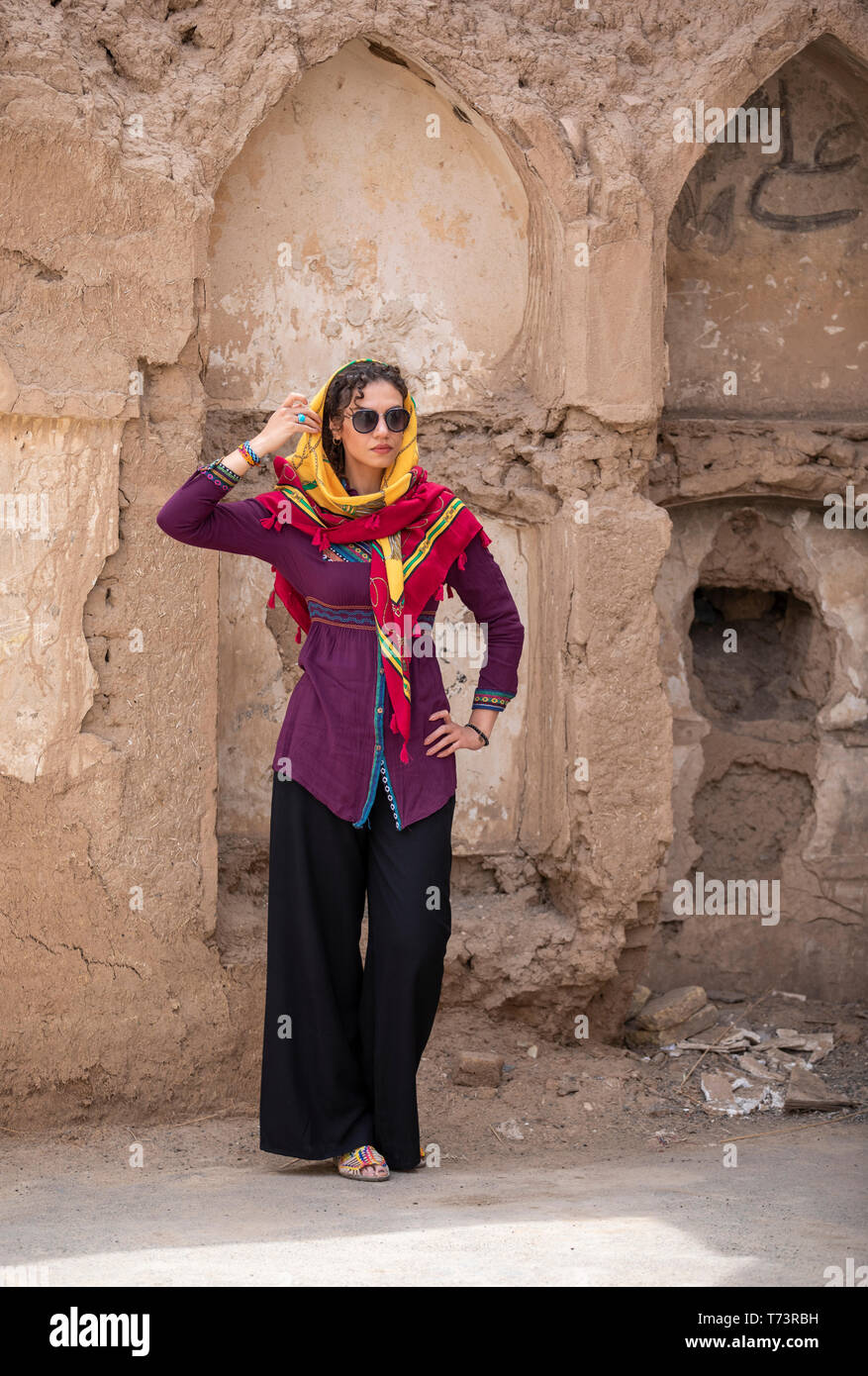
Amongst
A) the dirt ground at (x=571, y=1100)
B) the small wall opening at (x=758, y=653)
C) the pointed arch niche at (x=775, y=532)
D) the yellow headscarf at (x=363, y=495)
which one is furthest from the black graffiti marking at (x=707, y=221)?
the dirt ground at (x=571, y=1100)

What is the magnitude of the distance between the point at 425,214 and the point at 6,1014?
9.70 ft

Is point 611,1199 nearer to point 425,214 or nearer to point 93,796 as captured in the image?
point 93,796

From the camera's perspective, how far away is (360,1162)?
3.75m

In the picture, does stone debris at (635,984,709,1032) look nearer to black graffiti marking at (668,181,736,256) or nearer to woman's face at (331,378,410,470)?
woman's face at (331,378,410,470)

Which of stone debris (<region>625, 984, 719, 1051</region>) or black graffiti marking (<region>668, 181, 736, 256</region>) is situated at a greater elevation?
black graffiti marking (<region>668, 181, 736, 256</region>)

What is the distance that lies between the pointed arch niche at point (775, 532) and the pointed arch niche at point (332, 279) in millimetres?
916

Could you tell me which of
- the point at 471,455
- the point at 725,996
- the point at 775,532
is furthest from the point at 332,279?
the point at 725,996

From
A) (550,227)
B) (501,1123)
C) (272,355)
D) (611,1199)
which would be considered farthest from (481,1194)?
(550,227)

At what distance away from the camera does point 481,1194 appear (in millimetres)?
3658

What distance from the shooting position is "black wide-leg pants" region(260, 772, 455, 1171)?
12.2 ft

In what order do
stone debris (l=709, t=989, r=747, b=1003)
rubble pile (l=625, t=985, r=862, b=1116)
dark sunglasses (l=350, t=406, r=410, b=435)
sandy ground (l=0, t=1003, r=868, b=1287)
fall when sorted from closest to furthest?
sandy ground (l=0, t=1003, r=868, b=1287)
dark sunglasses (l=350, t=406, r=410, b=435)
rubble pile (l=625, t=985, r=862, b=1116)
stone debris (l=709, t=989, r=747, b=1003)

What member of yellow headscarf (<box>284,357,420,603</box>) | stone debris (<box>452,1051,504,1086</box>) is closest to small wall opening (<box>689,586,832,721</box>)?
stone debris (<box>452,1051,504,1086</box>)

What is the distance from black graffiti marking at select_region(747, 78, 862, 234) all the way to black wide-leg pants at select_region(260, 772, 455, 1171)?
295cm

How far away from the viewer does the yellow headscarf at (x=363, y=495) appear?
A: 3.68 metres
